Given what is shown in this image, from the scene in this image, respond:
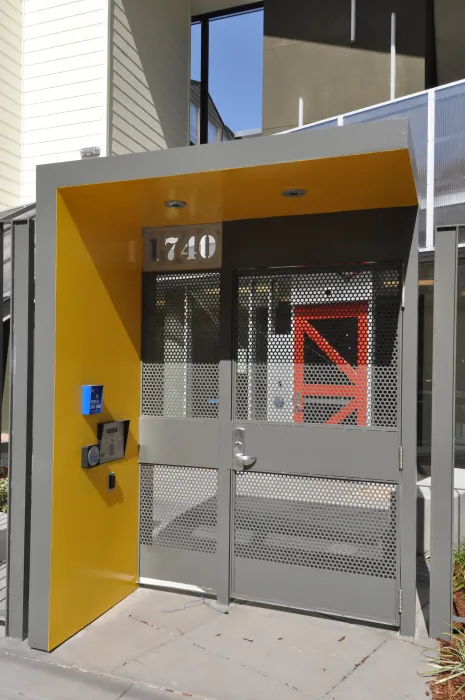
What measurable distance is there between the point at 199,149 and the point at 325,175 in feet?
2.33

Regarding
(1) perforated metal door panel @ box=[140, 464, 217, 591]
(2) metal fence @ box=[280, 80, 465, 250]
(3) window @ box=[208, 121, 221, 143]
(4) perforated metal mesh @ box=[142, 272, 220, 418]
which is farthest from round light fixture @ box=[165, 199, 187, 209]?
(3) window @ box=[208, 121, 221, 143]

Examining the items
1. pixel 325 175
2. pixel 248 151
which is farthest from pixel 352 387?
pixel 248 151

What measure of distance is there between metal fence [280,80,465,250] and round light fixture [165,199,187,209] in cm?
253

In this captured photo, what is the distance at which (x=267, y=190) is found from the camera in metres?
3.49

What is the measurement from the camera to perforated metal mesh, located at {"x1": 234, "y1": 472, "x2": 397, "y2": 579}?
382 centimetres

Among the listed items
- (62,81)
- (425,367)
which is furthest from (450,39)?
(62,81)

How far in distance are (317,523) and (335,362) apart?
1.11m

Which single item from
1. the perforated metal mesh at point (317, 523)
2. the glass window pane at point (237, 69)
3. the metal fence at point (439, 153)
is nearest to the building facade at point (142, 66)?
the glass window pane at point (237, 69)

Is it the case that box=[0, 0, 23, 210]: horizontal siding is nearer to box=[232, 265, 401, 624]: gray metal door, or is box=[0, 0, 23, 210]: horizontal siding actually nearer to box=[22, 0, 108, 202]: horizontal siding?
box=[22, 0, 108, 202]: horizontal siding

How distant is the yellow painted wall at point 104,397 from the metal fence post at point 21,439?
23 centimetres

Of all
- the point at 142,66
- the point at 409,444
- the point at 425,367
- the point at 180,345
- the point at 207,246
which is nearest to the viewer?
the point at 409,444

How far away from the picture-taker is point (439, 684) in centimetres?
314

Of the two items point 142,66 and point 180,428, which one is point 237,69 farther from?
point 180,428

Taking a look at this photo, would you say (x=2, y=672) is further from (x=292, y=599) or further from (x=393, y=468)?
(x=393, y=468)
